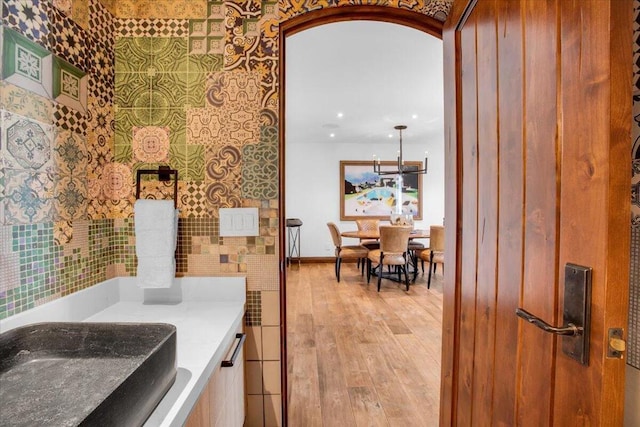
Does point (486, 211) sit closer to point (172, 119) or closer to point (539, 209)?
point (539, 209)

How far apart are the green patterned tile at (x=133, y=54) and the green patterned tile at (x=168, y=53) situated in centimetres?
3

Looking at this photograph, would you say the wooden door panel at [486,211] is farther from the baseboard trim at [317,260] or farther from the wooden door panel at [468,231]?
the baseboard trim at [317,260]

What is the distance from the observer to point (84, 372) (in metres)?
0.77

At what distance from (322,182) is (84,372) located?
19.1 ft

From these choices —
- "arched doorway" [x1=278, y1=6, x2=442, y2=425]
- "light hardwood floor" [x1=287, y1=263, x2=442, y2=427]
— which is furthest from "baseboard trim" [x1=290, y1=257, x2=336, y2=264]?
"arched doorway" [x1=278, y1=6, x2=442, y2=425]

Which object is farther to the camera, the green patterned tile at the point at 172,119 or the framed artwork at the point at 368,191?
the framed artwork at the point at 368,191

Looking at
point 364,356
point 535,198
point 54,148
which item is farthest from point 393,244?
point 54,148

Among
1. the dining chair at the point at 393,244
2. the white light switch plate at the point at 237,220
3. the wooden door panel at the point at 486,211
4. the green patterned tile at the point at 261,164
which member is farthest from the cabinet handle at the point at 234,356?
the dining chair at the point at 393,244

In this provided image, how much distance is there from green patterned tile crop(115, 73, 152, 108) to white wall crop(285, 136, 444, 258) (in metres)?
5.02

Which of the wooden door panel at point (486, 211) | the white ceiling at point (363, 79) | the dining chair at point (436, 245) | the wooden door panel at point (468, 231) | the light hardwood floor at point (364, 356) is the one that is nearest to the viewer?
the wooden door panel at point (486, 211)

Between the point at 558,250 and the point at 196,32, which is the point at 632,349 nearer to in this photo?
the point at 558,250

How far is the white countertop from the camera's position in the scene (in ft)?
2.38

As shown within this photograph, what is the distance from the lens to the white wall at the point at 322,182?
6.45 meters

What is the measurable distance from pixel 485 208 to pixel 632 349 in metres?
0.49
